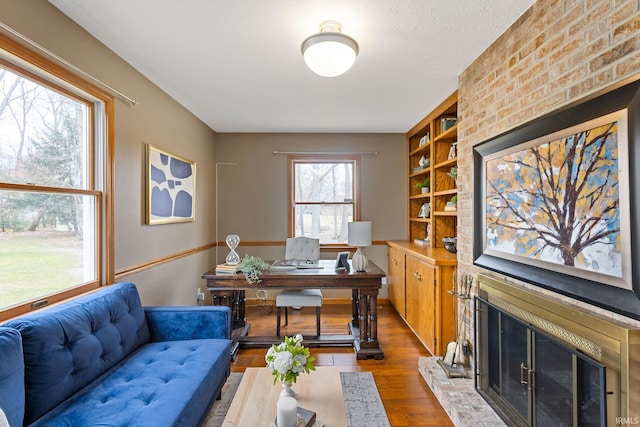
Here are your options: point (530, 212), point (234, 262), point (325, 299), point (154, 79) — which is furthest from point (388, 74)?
point (325, 299)

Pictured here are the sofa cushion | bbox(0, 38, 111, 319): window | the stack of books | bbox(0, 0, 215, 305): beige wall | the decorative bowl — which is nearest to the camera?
the sofa cushion

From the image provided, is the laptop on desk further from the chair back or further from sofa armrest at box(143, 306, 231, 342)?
sofa armrest at box(143, 306, 231, 342)

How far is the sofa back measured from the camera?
141 cm

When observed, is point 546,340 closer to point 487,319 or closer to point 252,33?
point 487,319

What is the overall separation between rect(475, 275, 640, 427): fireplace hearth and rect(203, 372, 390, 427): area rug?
28.4 inches

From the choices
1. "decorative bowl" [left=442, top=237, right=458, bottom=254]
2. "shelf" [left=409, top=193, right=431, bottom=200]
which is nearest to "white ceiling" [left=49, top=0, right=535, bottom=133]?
"shelf" [left=409, top=193, right=431, bottom=200]

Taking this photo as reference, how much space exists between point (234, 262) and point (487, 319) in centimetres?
224

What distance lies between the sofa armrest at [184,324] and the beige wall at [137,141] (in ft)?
1.42

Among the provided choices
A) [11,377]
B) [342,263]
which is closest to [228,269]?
[342,263]

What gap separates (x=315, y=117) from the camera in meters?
3.84

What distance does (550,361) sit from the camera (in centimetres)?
158

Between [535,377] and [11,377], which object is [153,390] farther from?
[535,377]

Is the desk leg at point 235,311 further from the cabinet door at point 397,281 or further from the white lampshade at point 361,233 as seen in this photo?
the cabinet door at point 397,281

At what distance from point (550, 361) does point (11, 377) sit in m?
2.37
